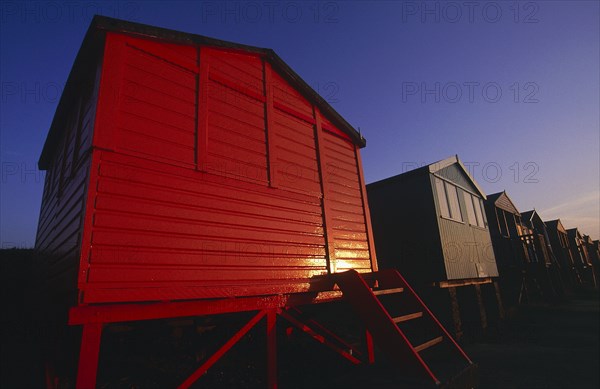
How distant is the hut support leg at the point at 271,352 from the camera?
4.78 m

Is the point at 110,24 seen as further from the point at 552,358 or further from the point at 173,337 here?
the point at 552,358

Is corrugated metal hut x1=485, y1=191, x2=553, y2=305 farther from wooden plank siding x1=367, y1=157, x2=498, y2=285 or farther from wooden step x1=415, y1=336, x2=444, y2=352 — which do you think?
wooden step x1=415, y1=336, x2=444, y2=352

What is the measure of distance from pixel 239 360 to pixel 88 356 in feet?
14.4

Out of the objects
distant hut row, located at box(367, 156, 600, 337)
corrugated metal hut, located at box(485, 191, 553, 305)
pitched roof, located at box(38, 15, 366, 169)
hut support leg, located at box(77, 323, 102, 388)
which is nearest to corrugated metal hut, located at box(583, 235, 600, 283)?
corrugated metal hut, located at box(485, 191, 553, 305)

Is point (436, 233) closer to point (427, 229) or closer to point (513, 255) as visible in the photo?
point (427, 229)

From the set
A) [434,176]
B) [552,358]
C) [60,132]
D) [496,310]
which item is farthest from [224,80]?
[496,310]

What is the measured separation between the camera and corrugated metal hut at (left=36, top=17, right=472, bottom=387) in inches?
148

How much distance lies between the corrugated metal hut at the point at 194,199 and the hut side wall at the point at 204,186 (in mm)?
18

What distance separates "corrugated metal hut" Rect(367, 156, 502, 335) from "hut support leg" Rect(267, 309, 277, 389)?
24.1ft

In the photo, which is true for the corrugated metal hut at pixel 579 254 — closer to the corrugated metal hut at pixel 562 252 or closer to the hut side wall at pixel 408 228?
the corrugated metal hut at pixel 562 252

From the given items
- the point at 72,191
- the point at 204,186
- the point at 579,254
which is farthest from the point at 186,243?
the point at 579,254

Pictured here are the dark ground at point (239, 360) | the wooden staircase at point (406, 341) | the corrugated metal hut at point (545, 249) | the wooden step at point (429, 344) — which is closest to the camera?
the wooden staircase at point (406, 341)

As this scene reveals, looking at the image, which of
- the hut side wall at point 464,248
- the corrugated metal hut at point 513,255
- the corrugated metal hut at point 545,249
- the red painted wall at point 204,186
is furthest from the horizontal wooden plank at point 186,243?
the corrugated metal hut at point 545,249

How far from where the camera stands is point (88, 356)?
11.0ft
